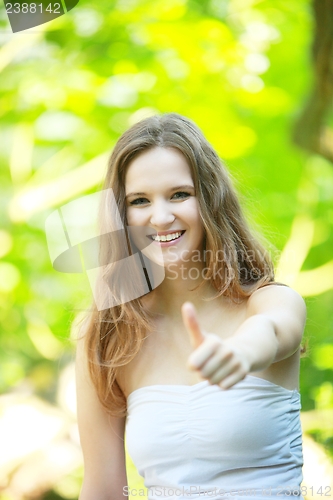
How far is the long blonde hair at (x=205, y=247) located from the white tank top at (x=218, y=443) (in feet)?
0.41

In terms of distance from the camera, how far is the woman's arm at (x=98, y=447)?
1.07 meters

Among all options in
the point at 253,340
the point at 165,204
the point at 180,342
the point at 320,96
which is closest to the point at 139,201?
the point at 165,204

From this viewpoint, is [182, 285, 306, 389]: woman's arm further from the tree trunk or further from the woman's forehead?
the tree trunk

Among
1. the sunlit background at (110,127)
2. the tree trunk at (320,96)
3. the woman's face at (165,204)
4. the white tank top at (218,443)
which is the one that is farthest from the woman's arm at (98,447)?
the tree trunk at (320,96)

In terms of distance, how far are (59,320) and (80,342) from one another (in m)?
1.12

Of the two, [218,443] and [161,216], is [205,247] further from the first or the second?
[218,443]

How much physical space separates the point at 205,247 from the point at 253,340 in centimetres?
40

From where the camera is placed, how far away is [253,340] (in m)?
0.68

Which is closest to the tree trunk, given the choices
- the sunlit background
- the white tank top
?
the sunlit background

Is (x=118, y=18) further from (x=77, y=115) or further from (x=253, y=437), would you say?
(x=253, y=437)

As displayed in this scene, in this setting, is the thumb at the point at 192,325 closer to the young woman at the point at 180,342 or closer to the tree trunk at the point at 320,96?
the young woman at the point at 180,342

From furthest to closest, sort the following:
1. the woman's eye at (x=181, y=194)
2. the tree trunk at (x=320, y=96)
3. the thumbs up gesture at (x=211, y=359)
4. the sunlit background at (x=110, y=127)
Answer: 1. the sunlit background at (x=110, y=127)
2. the tree trunk at (x=320, y=96)
3. the woman's eye at (x=181, y=194)
4. the thumbs up gesture at (x=211, y=359)

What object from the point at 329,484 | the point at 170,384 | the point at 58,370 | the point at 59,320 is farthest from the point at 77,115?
the point at 329,484

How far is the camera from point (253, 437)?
2.94ft
